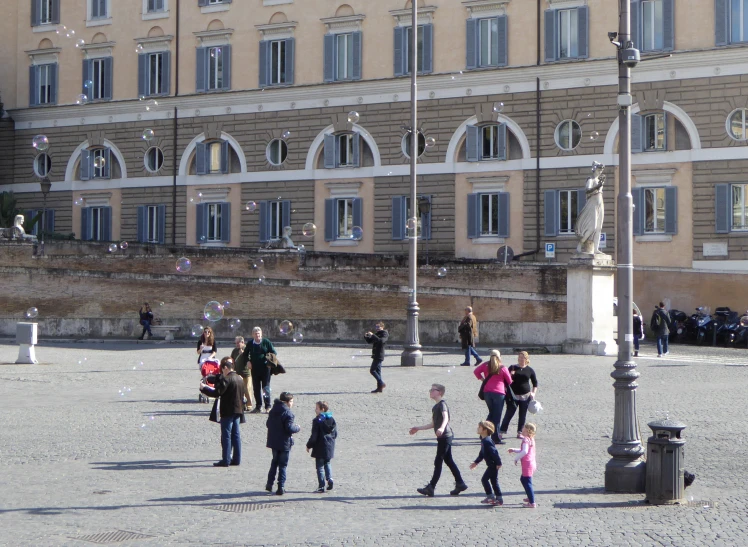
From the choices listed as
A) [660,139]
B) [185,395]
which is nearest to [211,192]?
[660,139]

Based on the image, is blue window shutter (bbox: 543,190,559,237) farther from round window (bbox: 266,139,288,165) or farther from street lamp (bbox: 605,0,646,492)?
street lamp (bbox: 605,0,646,492)

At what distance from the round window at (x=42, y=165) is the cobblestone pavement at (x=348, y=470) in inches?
1040

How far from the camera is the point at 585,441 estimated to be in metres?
15.4

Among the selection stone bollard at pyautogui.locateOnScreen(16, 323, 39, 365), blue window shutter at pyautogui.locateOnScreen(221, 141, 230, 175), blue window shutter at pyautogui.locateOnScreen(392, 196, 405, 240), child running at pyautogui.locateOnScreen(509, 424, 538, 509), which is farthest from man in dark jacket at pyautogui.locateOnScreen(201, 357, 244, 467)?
blue window shutter at pyautogui.locateOnScreen(221, 141, 230, 175)

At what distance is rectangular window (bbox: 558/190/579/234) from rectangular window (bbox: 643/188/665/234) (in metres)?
2.30

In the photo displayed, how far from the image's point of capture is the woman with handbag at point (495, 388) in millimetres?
15070

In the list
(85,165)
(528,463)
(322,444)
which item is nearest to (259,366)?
(322,444)

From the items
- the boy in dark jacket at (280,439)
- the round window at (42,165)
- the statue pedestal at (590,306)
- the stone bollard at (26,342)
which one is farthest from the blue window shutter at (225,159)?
the boy in dark jacket at (280,439)

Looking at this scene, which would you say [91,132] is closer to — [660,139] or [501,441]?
[660,139]

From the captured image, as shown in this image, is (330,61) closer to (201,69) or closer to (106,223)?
(201,69)

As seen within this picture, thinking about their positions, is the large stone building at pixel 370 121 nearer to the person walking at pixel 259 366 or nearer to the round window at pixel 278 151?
the round window at pixel 278 151

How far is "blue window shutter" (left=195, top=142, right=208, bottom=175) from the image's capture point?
45.7 metres

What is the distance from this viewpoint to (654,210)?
1503 inches

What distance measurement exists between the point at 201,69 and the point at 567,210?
15373mm
